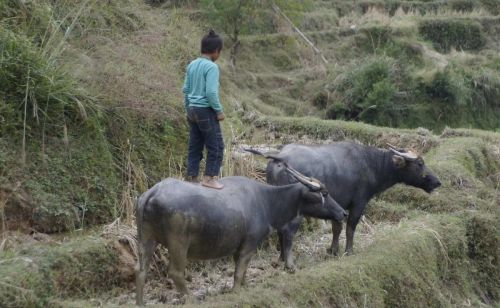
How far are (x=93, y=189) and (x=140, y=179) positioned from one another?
0.59 metres

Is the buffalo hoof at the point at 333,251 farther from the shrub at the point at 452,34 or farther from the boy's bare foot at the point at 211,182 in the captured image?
the shrub at the point at 452,34

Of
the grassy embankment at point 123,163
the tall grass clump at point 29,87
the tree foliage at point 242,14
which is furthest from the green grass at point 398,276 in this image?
the tree foliage at point 242,14

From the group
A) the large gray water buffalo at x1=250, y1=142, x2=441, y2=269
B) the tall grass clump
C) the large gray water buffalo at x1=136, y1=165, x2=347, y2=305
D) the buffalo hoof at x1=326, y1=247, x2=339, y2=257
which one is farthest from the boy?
the buffalo hoof at x1=326, y1=247, x2=339, y2=257

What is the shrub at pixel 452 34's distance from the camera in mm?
25875

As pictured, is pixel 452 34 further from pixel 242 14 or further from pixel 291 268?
pixel 291 268

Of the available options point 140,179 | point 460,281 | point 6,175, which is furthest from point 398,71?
point 6,175

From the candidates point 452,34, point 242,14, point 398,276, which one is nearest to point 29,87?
point 398,276

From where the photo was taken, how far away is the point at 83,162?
24.1 feet

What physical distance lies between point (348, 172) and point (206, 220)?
8.69ft

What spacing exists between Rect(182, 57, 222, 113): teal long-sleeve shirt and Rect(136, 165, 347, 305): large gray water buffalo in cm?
72

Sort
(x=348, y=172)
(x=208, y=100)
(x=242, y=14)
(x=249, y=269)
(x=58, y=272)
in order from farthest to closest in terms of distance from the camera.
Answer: (x=242, y=14) < (x=348, y=172) < (x=249, y=269) < (x=208, y=100) < (x=58, y=272)

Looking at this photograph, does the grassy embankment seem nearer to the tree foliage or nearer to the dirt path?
the dirt path

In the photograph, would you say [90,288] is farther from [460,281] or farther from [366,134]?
[366,134]

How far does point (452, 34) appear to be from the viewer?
26141mm
